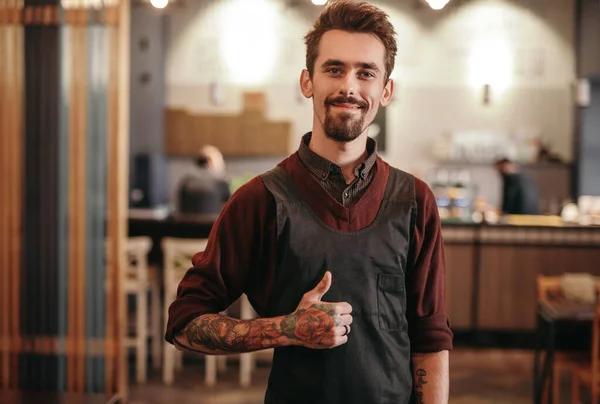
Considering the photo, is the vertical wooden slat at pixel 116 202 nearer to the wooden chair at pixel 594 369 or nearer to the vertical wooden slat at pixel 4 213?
the vertical wooden slat at pixel 4 213

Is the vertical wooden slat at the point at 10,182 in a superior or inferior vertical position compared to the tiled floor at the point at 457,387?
superior

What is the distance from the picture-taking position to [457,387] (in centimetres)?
449

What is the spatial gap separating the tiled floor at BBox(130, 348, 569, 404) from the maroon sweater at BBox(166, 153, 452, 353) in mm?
2983

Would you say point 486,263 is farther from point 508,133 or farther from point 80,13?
point 80,13

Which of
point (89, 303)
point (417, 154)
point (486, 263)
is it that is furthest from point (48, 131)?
point (417, 154)

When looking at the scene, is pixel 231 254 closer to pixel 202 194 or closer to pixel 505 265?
pixel 202 194

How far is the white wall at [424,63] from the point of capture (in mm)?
8094

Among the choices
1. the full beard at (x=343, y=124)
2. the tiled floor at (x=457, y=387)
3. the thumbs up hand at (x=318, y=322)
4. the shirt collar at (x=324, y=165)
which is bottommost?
the tiled floor at (x=457, y=387)

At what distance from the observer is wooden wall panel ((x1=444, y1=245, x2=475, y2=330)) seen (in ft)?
18.8

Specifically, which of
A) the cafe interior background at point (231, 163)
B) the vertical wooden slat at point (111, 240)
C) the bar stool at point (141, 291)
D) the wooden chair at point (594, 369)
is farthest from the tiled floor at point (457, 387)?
the vertical wooden slat at point (111, 240)

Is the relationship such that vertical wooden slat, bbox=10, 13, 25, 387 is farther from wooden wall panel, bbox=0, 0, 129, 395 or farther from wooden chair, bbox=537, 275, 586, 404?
wooden chair, bbox=537, 275, 586, 404

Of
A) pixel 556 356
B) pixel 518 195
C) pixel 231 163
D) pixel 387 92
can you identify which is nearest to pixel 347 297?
pixel 387 92

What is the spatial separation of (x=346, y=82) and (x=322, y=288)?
0.40 m

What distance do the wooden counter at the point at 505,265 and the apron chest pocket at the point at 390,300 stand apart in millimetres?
4469
